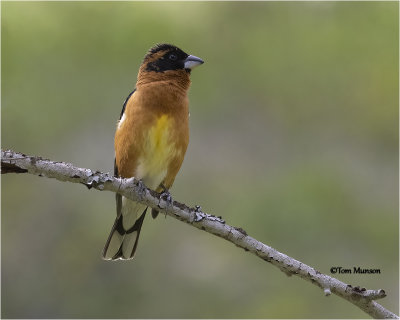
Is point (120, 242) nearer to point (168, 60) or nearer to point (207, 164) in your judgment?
point (168, 60)

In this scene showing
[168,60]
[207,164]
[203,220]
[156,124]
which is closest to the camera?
[203,220]

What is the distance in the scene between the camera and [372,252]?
7.68 meters

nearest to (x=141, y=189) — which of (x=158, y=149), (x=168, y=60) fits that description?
(x=158, y=149)

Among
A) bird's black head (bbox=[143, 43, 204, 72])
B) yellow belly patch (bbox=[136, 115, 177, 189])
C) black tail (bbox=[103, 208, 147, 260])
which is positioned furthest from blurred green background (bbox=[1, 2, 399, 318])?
yellow belly patch (bbox=[136, 115, 177, 189])

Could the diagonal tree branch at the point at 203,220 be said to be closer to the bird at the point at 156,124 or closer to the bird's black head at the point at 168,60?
the bird at the point at 156,124

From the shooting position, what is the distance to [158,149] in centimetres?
551

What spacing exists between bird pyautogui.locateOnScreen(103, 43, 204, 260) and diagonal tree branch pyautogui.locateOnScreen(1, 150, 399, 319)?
0.85m

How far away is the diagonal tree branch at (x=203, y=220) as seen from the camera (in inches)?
165

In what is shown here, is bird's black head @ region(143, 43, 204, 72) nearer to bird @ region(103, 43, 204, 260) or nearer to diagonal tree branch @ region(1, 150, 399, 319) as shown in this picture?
bird @ region(103, 43, 204, 260)

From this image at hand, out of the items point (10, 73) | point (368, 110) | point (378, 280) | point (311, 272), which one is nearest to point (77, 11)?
point (10, 73)

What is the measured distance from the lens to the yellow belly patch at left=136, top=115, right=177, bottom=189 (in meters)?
5.49

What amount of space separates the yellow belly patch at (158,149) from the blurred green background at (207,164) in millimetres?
2185

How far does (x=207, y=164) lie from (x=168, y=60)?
2938 mm

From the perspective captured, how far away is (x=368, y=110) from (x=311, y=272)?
532cm
